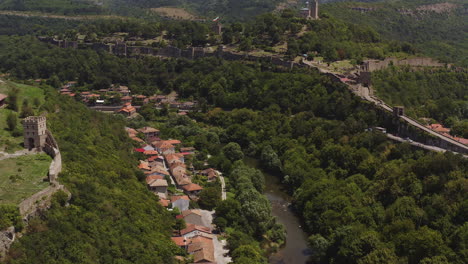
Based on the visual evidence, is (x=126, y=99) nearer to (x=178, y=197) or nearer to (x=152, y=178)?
(x=152, y=178)

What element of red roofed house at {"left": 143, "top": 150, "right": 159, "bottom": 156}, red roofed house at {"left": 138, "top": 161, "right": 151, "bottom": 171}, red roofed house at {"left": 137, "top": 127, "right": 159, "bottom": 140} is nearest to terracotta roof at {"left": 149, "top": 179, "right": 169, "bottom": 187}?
red roofed house at {"left": 138, "top": 161, "right": 151, "bottom": 171}

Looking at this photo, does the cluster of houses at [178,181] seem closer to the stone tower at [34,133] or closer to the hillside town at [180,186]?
the hillside town at [180,186]

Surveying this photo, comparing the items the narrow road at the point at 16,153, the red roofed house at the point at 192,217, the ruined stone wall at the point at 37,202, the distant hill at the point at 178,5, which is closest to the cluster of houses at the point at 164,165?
the red roofed house at the point at 192,217

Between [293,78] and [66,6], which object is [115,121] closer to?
[293,78]

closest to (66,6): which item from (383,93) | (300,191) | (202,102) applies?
(202,102)

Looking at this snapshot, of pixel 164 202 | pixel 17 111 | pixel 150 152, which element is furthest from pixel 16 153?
pixel 150 152

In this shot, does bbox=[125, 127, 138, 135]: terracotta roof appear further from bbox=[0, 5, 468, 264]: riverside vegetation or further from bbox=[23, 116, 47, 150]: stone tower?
bbox=[23, 116, 47, 150]: stone tower
